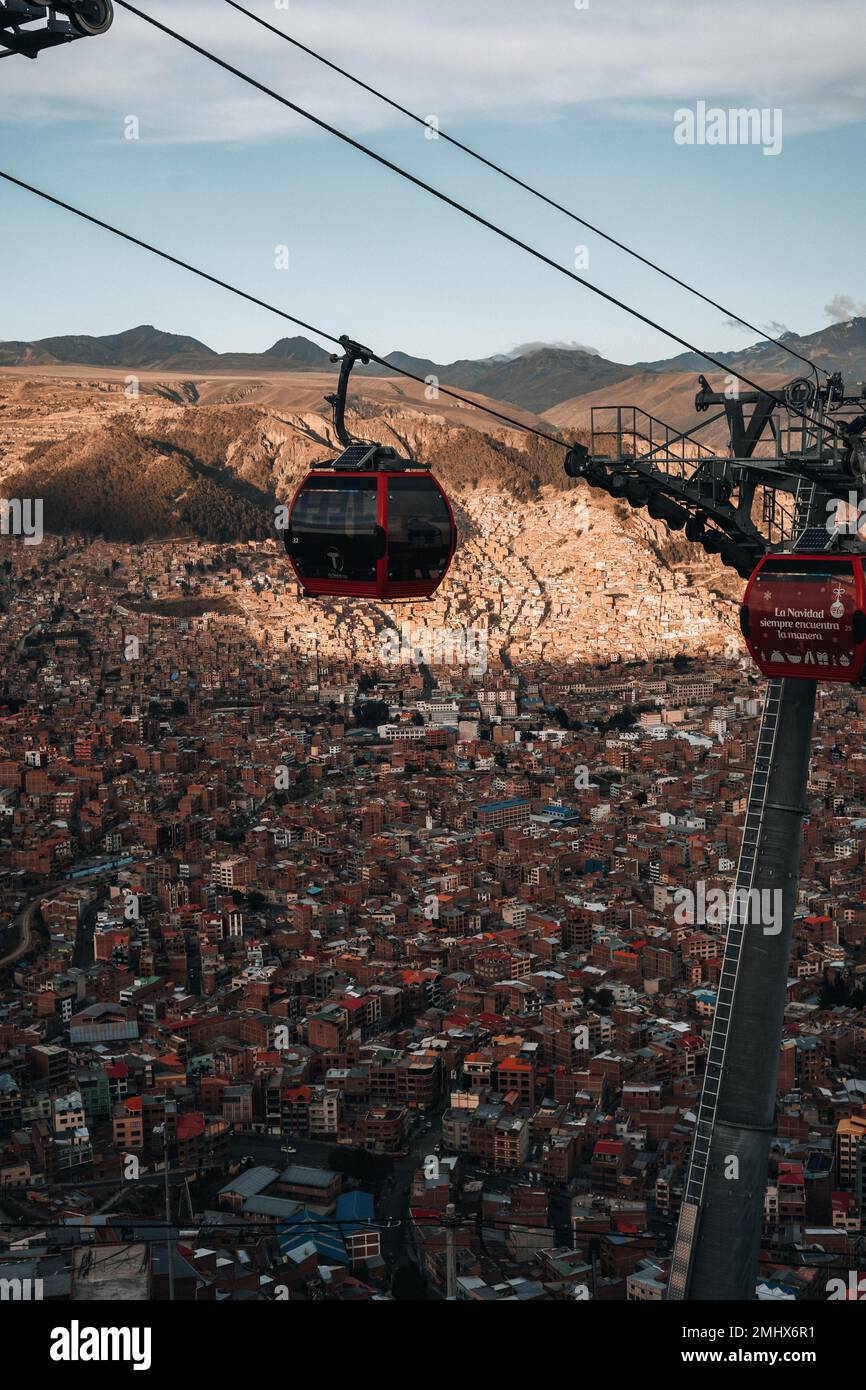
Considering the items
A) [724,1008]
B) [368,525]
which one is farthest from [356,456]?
[724,1008]

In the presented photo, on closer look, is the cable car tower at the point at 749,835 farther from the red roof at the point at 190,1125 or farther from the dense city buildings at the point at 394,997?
the red roof at the point at 190,1125

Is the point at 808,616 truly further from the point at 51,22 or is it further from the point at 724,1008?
the point at 51,22

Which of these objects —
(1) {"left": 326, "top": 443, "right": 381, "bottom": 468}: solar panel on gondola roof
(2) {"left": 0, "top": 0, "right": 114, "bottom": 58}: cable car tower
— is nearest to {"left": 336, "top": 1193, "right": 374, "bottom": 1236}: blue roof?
(1) {"left": 326, "top": 443, "right": 381, "bottom": 468}: solar panel on gondola roof

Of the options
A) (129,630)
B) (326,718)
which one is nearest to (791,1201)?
(326,718)

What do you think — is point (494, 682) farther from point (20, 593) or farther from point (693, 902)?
point (693, 902)

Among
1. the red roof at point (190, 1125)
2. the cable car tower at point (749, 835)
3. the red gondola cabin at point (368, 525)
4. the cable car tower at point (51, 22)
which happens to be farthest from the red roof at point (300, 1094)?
the cable car tower at point (51, 22)

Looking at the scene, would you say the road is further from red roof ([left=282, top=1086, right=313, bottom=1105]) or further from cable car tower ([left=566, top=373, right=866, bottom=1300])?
cable car tower ([left=566, top=373, right=866, bottom=1300])
